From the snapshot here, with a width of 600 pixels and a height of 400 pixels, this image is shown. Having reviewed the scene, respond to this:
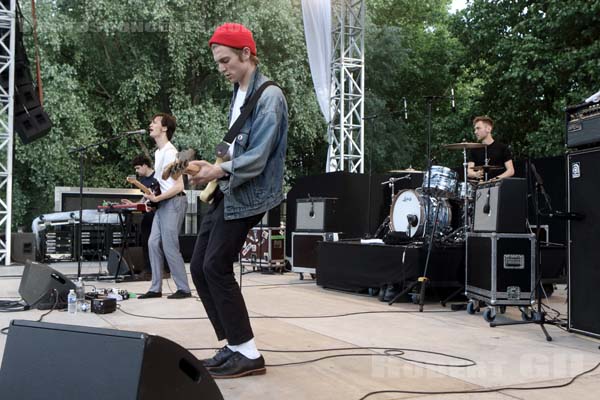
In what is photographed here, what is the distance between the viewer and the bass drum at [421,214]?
23.9 ft

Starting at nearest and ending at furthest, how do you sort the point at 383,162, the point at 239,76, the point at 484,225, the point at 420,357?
the point at 239,76 < the point at 420,357 < the point at 484,225 < the point at 383,162

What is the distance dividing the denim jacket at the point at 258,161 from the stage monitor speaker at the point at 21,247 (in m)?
9.25

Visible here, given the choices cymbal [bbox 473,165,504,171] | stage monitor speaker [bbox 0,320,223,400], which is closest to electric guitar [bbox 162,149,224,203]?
stage monitor speaker [bbox 0,320,223,400]

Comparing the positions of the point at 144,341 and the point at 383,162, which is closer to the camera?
the point at 144,341

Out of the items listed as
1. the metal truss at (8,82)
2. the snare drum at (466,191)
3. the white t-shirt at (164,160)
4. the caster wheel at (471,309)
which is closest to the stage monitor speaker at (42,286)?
the white t-shirt at (164,160)

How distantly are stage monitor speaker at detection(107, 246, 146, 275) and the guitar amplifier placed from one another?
618 centimetres

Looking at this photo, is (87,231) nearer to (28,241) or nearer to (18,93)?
(28,241)

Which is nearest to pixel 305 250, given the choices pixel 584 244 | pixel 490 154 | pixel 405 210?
pixel 405 210

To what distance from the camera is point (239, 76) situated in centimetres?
338

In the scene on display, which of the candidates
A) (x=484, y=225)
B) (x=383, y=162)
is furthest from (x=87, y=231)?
(x=383, y=162)

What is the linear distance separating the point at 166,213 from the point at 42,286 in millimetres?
1395

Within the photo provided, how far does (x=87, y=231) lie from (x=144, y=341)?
36.8 feet

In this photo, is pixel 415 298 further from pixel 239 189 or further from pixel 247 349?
pixel 239 189

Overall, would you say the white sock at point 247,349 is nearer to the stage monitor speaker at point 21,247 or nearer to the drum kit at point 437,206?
the drum kit at point 437,206
